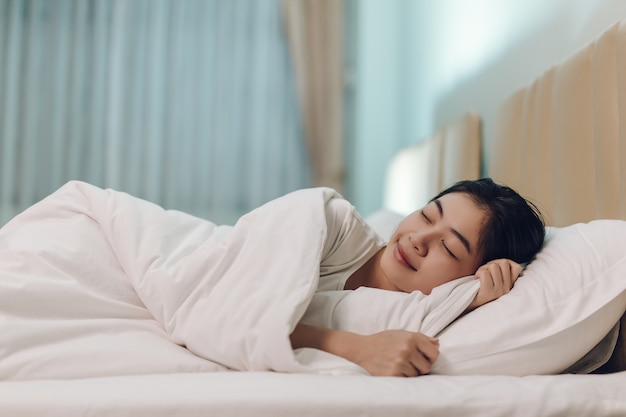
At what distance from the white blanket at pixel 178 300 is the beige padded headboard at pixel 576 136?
1.27 ft

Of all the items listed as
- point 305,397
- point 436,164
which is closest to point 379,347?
point 305,397

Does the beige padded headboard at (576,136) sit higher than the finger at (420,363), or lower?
higher

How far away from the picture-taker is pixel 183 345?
3.63 feet

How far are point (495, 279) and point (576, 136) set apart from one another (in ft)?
1.57

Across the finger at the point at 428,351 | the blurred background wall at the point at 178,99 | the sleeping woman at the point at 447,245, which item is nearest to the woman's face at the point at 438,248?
the sleeping woman at the point at 447,245

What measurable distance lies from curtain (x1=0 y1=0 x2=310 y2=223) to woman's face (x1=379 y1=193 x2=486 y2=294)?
2.75m

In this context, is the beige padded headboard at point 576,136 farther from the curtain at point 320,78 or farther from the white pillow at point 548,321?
the curtain at point 320,78

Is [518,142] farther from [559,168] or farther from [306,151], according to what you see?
[306,151]

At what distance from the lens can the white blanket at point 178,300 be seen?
1.00 meters

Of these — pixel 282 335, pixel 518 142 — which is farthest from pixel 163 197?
pixel 282 335

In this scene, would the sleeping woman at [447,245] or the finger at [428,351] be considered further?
the sleeping woman at [447,245]

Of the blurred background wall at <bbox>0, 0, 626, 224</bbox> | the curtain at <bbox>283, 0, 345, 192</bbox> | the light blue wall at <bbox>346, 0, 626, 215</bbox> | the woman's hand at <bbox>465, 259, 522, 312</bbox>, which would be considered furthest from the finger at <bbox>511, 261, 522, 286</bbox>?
the curtain at <bbox>283, 0, 345, 192</bbox>

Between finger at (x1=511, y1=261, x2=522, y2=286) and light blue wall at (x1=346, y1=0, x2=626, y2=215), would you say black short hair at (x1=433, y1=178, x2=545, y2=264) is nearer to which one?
finger at (x1=511, y1=261, x2=522, y2=286)

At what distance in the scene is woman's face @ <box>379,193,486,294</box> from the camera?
1.20m
